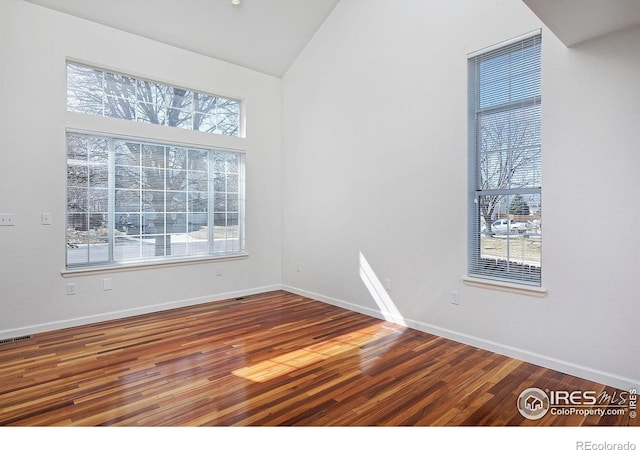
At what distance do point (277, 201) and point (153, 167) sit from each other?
1.83 meters

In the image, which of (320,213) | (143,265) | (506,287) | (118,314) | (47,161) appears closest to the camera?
(506,287)

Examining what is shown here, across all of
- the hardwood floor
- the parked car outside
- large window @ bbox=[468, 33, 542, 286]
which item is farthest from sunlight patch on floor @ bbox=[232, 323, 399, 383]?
the parked car outside

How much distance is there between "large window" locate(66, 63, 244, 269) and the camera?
403 centimetres

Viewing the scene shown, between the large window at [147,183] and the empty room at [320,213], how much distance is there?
0.03 metres

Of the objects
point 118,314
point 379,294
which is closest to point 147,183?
point 118,314

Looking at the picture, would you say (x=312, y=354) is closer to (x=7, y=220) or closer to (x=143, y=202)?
(x=143, y=202)

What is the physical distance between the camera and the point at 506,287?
3125 mm

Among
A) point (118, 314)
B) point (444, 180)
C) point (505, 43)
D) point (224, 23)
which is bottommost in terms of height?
point (118, 314)

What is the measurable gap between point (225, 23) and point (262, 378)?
4.05 meters

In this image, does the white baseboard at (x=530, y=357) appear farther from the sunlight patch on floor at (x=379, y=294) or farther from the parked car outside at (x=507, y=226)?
the parked car outside at (x=507, y=226)

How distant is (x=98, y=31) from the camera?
404 cm

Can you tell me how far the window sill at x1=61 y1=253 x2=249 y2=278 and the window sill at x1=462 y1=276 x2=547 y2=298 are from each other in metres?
3.11

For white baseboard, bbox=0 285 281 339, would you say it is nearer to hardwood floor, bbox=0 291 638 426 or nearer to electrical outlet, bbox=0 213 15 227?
hardwood floor, bbox=0 291 638 426

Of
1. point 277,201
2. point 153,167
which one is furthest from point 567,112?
point 153,167
